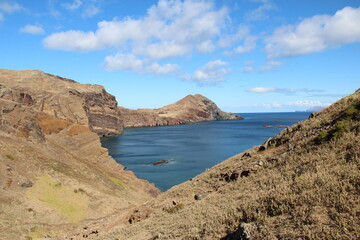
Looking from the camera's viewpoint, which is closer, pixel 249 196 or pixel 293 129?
pixel 249 196

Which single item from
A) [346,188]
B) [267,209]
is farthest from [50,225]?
[346,188]

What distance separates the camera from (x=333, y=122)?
1738 cm

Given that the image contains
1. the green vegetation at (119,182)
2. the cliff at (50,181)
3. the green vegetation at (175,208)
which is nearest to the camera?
the green vegetation at (175,208)

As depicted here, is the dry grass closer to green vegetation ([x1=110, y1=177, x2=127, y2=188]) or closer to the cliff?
the cliff

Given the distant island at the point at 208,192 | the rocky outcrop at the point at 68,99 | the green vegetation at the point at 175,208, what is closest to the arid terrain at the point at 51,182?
the distant island at the point at 208,192

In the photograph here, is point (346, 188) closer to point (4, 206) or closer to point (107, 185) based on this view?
point (4, 206)

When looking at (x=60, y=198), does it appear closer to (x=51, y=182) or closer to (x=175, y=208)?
(x=51, y=182)

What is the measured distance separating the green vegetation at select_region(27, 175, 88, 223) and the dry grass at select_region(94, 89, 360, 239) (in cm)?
1227

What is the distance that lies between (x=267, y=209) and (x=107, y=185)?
30.8 meters

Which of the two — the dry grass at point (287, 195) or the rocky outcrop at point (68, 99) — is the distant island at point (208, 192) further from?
the rocky outcrop at point (68, 99)

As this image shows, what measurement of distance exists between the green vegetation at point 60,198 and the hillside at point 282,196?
10266mm

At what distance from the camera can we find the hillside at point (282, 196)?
8680 millimetres

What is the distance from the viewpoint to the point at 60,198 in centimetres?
2914

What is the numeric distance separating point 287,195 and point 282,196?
210mm
